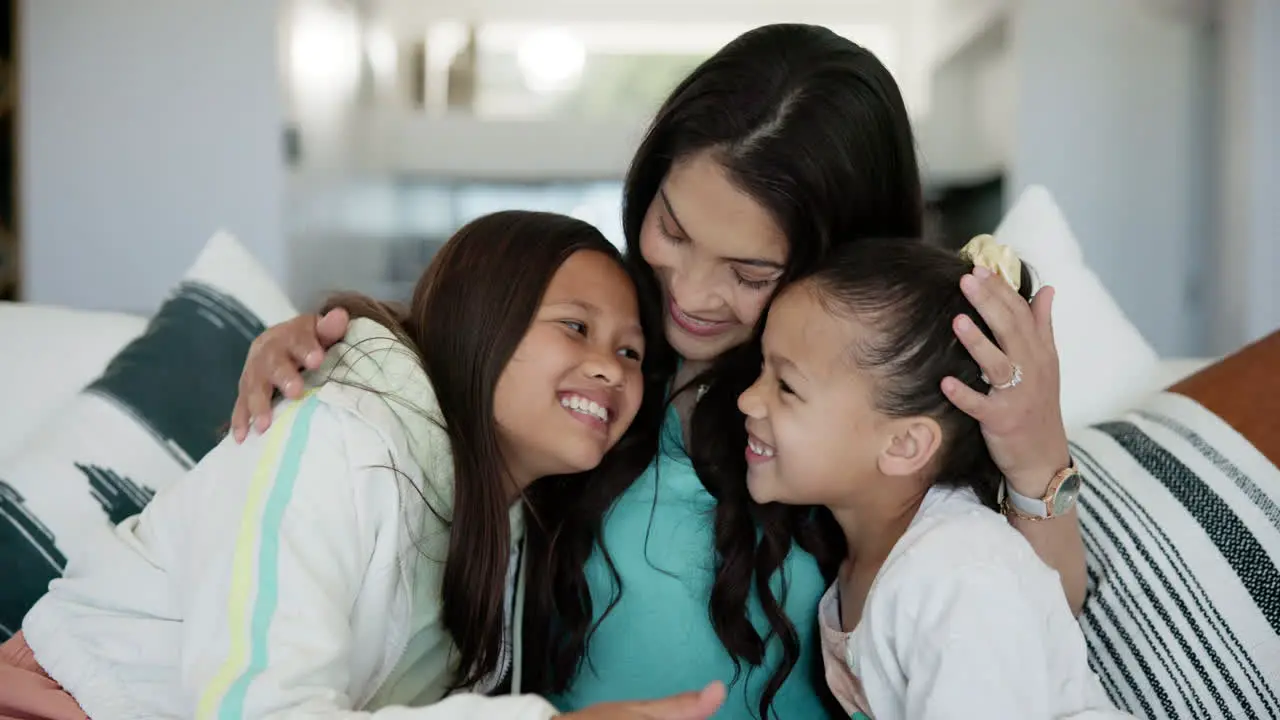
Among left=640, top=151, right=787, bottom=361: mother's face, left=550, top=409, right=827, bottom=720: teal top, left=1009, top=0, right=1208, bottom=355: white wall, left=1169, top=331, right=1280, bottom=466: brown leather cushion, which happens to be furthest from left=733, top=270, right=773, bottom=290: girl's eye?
left=1009, top=0, right=1208, bottom=355: white wall

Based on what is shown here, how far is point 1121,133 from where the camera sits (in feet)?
13.8

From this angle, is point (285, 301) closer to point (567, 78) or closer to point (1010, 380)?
point (1010, 380)

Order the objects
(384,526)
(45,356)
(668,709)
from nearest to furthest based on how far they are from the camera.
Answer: (668,709) < (384,526) < (45,356)

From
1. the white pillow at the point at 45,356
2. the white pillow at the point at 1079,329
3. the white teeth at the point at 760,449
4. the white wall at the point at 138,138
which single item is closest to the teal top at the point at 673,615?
the white teeth at the point at 760,449

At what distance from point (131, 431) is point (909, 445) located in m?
0.95

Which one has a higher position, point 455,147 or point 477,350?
point 477,350

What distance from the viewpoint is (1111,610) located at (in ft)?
4.10

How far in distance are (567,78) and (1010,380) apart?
4850 millimetres

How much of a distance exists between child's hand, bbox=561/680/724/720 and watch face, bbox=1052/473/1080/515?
453 millimetres

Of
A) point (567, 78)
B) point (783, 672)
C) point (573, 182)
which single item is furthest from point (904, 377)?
point (567, 78)

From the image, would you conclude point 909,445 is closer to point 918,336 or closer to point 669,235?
point 918,336

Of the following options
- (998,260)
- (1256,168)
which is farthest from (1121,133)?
(998,260)

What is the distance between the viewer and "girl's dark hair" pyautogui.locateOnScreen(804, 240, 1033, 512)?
Result: 47.7 inches

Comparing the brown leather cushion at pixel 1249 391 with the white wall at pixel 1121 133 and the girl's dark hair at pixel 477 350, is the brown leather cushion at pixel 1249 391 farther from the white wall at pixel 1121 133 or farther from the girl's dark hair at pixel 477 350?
the white wall at pixel 1121 133
